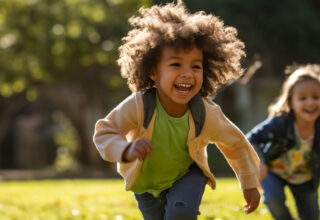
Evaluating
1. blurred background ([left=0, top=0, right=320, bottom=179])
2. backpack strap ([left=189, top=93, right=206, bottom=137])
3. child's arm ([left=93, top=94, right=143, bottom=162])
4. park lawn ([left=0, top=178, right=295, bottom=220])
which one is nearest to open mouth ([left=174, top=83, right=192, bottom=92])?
backpack strap ([left=189, top=93, right=206, bottom=137])

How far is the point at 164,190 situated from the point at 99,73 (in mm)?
15840

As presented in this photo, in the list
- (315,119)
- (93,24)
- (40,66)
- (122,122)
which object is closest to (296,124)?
(315,119)

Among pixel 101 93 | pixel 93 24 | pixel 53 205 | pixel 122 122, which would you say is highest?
pixel 93 24

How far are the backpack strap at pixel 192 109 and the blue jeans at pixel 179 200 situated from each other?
34 centimetres

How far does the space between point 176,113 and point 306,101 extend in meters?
1.84

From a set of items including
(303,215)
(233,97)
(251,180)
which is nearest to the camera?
(251,180)

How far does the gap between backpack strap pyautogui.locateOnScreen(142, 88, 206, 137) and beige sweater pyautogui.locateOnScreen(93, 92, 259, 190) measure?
2 cm

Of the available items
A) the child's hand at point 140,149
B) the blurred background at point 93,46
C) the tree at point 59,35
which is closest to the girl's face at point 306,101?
the child's hand at point 140,149

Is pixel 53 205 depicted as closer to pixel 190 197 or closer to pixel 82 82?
pixel 190 197

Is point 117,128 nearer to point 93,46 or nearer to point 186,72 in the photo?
point 186,72

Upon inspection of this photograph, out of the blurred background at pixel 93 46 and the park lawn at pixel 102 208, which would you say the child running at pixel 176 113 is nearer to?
the park lawn at pixel 102 208

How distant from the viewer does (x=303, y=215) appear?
5.15m

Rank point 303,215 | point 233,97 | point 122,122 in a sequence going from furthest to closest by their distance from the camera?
1. point 233,97
2. point 303,215
3. point 122,122

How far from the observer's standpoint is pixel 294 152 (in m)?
5.18
